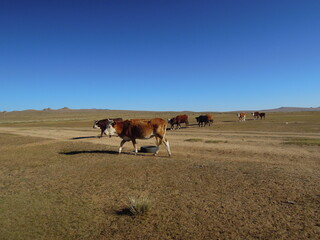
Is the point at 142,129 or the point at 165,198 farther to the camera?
the point at 142,129

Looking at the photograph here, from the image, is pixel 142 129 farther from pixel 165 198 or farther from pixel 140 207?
pixel 140 207

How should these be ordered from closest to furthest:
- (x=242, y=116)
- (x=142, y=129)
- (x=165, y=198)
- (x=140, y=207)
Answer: (x=140, y=207), (x=165, y=198), (x=142, y=129), (x=242, y=116)

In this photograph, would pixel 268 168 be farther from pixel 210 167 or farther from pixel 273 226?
pixel 273 226

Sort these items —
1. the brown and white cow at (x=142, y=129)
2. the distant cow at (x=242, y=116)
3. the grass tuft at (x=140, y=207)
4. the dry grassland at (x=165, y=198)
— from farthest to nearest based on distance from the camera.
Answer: the distant cow at (x=242, y=116), the brown and white cow at (x=142, y=129), the grass tuft at (x=140, y=207), the dry grassland at (x=165, y=198)

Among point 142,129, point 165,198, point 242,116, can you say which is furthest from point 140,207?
point 242,116

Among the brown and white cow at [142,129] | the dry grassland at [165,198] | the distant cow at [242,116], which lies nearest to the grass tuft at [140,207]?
the dry grassland at [165,198]

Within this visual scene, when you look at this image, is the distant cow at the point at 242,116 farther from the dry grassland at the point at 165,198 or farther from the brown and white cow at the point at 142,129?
the brown and white cow at the point at 142,129

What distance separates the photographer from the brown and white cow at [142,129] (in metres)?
12.1

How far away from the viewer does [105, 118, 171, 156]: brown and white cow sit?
1212 centimetres

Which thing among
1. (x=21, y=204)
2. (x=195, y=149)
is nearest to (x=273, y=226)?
(x=21, y=204)

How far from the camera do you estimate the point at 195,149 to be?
13.9 metres

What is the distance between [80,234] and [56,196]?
2495 mm

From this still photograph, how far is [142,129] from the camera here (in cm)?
1228

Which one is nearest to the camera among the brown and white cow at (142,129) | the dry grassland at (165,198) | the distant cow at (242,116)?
the dry grassland at (165,198)
